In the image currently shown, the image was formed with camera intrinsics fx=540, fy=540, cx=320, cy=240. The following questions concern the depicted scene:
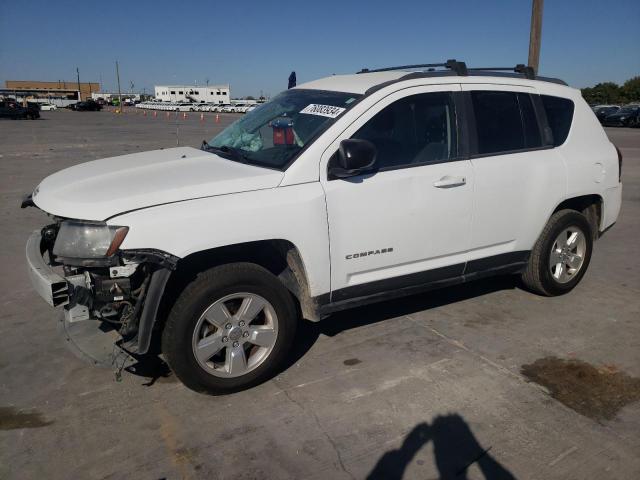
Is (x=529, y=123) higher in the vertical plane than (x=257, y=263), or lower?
higher

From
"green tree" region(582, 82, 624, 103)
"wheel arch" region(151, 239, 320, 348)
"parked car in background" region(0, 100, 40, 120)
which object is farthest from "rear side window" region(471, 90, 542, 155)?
"green tree" region(582, 82, 624, 103)

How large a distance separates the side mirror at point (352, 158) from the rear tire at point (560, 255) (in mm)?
2064

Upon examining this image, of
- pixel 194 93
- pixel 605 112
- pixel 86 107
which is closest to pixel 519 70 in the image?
pixel 605 112

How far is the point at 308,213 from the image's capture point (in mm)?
3330

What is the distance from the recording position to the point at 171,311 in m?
3.10

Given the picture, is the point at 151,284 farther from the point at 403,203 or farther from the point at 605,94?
the point at 605,94

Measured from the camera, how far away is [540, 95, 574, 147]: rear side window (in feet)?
15.1

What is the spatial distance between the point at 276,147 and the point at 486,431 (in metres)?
2.23

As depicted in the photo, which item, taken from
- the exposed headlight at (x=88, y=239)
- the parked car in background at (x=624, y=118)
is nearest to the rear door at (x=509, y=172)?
the exposed headlight at (x=88, y=239)

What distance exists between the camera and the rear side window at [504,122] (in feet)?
13.6

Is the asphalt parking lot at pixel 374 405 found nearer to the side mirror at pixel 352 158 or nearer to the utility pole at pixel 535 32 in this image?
the side mirror at pixel 352 158

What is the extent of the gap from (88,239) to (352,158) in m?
1.59

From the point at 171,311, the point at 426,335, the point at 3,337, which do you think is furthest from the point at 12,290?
the point at 426,335

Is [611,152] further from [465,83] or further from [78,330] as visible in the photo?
[78,330]
